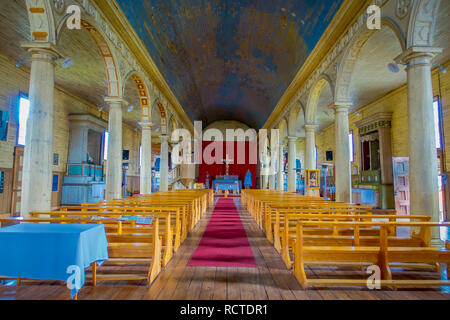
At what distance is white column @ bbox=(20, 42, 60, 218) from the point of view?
14.7ft

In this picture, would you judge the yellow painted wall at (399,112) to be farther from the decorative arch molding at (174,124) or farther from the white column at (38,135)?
the white column at (38,135)

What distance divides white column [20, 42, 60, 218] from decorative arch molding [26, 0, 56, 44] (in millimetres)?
193

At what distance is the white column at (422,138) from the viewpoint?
4.40 metres

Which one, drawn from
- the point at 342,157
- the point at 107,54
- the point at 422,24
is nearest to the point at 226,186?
the point at 342,157

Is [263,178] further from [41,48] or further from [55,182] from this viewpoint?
[41,48]

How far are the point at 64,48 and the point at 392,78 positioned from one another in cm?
1103

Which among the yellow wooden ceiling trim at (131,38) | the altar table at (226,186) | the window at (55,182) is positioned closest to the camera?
the yellow wooden ceiling trim at (131,38)

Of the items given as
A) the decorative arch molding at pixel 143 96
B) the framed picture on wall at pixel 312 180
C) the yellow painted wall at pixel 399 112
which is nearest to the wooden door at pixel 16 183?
the decorative arch molding at pixel 143 96

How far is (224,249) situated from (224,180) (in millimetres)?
13606

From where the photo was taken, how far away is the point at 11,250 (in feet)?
7.68

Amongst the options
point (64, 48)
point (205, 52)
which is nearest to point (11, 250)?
point (64, 48)

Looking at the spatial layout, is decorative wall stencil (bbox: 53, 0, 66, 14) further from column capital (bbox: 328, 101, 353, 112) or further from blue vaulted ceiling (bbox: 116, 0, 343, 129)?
column capital (bbox: 328, 101, 353, 112)

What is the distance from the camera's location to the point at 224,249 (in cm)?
446

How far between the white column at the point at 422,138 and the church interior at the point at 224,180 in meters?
0.02
